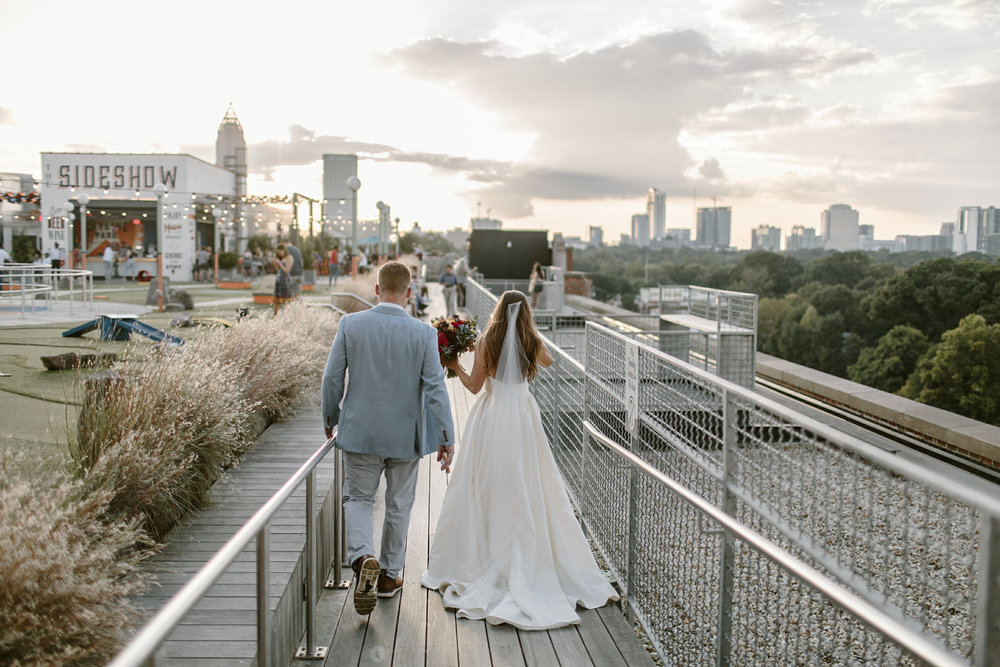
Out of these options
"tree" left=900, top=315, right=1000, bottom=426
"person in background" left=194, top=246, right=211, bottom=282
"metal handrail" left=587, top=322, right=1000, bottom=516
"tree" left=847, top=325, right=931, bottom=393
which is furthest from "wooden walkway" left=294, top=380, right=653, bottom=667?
"tree" left=847, top=325, right=931, bottom=393

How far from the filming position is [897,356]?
2048 inches

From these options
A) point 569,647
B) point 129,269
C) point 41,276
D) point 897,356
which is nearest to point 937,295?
point 897,356

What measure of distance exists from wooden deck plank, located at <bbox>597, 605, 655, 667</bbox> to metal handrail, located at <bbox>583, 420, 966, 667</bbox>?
90 centimetres

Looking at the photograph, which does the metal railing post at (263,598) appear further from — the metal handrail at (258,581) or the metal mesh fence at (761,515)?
the metal mesh fence at (761,515)

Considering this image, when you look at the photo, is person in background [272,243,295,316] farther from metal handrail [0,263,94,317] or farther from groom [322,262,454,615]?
groom [322,262,454,615]

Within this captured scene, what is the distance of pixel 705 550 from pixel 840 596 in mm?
1730

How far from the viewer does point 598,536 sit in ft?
18.2

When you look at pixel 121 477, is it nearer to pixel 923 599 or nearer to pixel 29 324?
pixel 923 599

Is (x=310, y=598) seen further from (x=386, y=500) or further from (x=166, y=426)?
(x=166, y=426)

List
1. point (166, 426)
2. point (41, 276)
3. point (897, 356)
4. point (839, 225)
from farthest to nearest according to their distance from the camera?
point (839, 225) → point (897, 356) → point (41, 276) → point (166, 426)

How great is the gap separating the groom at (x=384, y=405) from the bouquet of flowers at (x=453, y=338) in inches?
41.8

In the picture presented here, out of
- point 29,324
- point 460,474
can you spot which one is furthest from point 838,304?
point 460,474

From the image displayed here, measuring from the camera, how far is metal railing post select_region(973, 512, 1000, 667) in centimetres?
168

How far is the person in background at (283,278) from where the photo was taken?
610 inches
